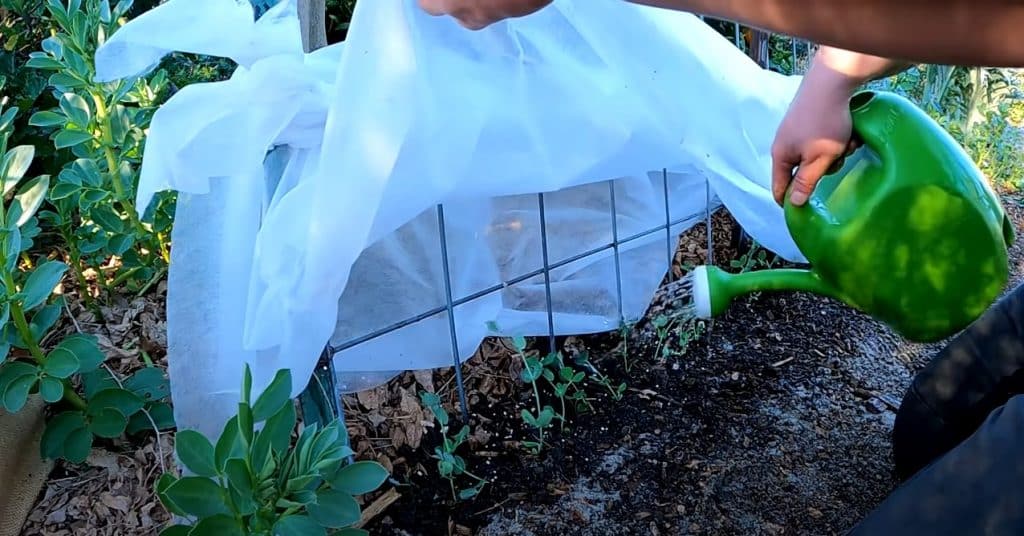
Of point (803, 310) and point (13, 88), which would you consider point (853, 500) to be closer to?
point (803, 310)

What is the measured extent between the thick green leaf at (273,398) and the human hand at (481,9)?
1.20 feet

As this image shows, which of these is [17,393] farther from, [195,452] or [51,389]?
[195,452]

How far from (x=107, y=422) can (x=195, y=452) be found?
1.03 ft

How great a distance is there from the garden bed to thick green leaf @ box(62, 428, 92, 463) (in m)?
0.07

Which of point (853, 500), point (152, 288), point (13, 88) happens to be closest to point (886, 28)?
point (853, 500)

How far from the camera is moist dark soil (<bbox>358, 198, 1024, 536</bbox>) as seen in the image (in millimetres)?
1024

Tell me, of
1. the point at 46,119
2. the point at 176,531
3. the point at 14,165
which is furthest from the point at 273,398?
the point at 46,119

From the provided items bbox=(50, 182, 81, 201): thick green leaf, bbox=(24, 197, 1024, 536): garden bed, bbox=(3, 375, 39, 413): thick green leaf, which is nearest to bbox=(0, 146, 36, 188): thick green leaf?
bbox=(50, 182, 81, 201): thick green leaf

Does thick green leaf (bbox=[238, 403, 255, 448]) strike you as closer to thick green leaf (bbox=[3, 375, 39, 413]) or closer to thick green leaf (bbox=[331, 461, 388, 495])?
thick green leaf (bbox=[331, 461, 388, 495])

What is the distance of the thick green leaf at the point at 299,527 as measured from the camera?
0.73 metres

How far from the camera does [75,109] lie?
103 centimetres

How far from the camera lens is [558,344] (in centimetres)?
130

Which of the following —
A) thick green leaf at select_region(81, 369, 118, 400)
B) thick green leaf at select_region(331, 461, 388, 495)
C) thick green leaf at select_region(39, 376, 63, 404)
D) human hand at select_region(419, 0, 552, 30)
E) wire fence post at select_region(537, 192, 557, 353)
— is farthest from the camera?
wire fence post at select_region(537, 192, 557, 353)

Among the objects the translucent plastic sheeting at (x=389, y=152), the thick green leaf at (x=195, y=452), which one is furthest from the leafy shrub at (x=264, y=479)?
the translucent plastic sheeting at (x=389, y=152)
